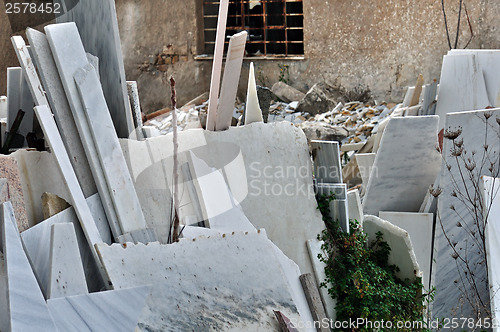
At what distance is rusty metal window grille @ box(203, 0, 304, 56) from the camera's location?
42.0ft

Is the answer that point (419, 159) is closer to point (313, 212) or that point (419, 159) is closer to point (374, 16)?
point (313, 212)

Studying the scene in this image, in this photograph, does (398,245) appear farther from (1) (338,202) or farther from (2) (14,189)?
(2) (14,189)

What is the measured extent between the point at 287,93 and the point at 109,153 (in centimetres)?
905

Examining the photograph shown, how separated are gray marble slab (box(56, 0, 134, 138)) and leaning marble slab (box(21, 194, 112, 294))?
0.62 metres

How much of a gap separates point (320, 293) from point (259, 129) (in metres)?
0.99

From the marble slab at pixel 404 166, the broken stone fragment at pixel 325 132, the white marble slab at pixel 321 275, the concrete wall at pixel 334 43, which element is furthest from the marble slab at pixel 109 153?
the concrete wall at pixel 334 43

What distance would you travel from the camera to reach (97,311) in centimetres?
287

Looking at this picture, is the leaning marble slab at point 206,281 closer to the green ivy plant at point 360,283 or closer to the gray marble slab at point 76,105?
the gray marble slab at point 76,105

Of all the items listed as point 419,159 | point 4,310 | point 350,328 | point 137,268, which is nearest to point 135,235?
point 137,268

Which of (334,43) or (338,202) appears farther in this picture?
(334,43)

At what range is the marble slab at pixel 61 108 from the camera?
137 inches

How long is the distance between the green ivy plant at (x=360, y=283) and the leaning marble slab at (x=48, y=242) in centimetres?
132

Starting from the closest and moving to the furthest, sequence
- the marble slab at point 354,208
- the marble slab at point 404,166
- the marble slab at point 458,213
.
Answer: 1. the marble slab at point 354,208
2. the marble slab at point 458,213
3. the marble slab at point 404,166

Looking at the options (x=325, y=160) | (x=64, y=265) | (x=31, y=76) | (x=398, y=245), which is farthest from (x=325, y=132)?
(x=64, y=265)
